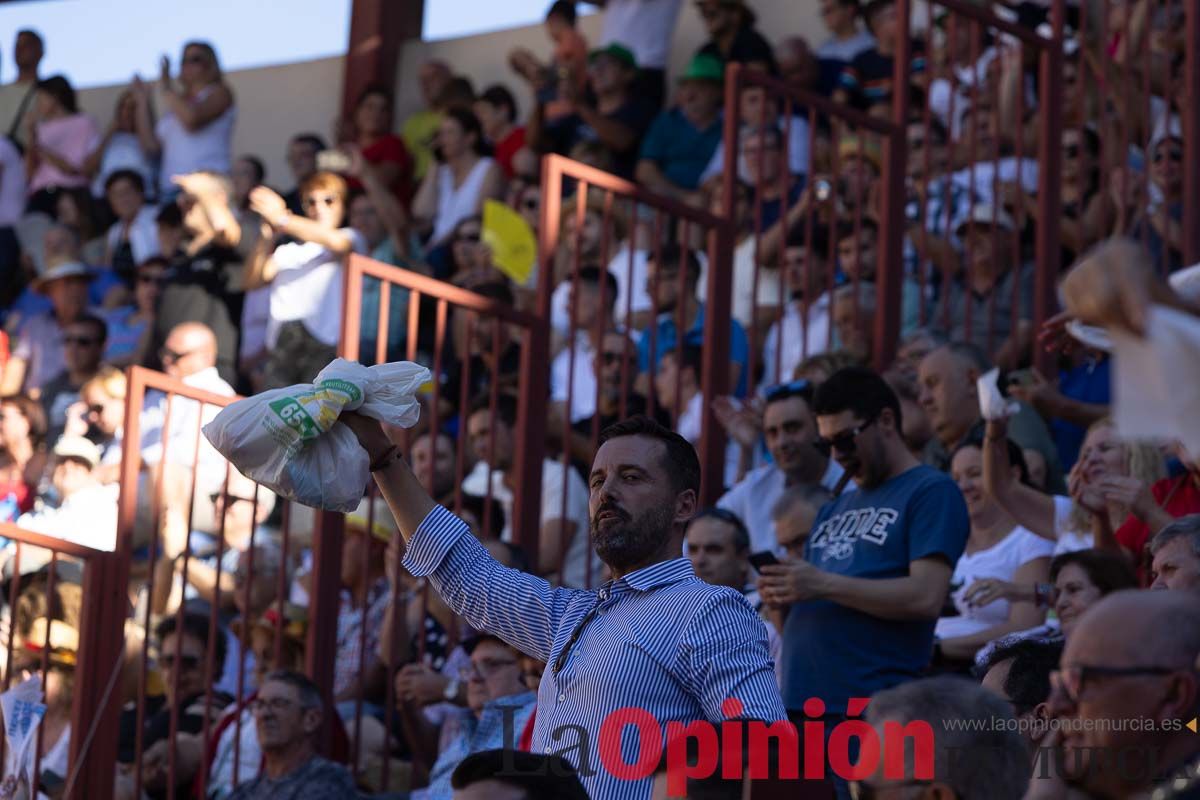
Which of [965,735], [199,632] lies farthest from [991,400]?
[199,632]

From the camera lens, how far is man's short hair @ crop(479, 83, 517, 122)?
11.9 metres

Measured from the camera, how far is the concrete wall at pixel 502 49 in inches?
476

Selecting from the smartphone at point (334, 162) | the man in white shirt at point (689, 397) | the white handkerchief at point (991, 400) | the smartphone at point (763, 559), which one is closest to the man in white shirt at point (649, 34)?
the smartphone at point (334, 162)

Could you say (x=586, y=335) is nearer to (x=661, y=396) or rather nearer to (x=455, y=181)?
(x=661, y=396)

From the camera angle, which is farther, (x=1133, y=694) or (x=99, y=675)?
(x=99, y=675)

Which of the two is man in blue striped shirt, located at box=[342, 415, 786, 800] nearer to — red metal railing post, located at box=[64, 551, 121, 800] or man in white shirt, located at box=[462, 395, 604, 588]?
red metal railing post, located at box=[64, 551, 121, 800]

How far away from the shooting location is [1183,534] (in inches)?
161

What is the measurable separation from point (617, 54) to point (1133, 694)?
8.89 meters

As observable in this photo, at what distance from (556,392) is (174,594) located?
2246 mm

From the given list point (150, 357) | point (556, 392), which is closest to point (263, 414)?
point (556, 392)

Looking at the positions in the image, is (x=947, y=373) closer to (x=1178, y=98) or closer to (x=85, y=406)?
(x=1178, y=98)

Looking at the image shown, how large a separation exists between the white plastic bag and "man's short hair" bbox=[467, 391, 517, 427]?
131 inches

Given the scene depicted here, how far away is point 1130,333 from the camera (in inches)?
88.4

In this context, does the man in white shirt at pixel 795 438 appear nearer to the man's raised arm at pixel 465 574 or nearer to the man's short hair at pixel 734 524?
the man's short hair at pixel 734 524
